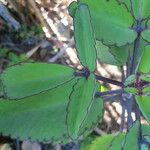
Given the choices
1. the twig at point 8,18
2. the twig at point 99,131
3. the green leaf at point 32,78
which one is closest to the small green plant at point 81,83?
the green leaf at point 32,78

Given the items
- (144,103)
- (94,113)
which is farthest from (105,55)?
(144,103)

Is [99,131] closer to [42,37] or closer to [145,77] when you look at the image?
[42,37]

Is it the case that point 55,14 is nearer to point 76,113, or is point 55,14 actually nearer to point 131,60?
point 131,60

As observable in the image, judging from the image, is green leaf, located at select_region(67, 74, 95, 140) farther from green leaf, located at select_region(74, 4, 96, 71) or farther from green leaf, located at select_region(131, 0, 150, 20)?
green leaf, located at select_region(131, 0, 150, 20)

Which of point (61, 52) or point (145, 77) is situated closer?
point (145, 77)

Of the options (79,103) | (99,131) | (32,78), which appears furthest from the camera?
(99,131)

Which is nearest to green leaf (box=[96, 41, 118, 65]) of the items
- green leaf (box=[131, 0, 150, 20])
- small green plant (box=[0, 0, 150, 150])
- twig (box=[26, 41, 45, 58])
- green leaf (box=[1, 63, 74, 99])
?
small green plant (box=[0, 0, 150, 150])
